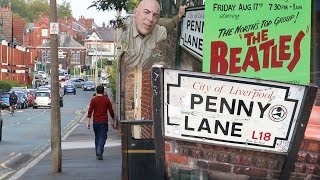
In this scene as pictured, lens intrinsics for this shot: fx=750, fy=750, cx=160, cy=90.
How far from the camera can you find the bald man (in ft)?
22.9

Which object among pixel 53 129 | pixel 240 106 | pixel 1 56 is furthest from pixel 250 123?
pixel 1 56

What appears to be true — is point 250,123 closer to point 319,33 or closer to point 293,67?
point 293,67

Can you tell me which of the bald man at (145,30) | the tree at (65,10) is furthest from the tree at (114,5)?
the tree at (65,10)

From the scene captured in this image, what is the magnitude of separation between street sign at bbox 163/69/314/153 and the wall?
0.09 metres

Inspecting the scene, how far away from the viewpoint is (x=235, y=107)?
4.54 meters

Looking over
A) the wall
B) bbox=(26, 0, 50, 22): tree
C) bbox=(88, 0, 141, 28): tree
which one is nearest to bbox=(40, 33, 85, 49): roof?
bbox=(26, 0, 50, 22): tree

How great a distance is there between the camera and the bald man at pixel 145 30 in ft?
22.9

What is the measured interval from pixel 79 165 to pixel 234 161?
10.8 metres

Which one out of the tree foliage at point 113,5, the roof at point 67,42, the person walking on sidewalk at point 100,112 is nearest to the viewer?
the tree foliage at point 113,5

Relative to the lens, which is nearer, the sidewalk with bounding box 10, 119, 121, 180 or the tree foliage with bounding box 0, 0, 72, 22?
the sidewalk with bounding box 10, 119, 121, 180

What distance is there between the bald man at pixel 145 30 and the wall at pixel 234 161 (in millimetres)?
2442

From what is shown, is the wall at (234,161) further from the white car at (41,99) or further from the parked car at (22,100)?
the white car at (41,99)

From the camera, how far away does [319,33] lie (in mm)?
6680

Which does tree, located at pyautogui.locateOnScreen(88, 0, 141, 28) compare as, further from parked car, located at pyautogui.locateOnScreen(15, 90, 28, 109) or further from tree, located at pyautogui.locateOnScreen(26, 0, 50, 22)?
tree, located at pyautogui.locateOnScreen(26, 0, 50, 22)
